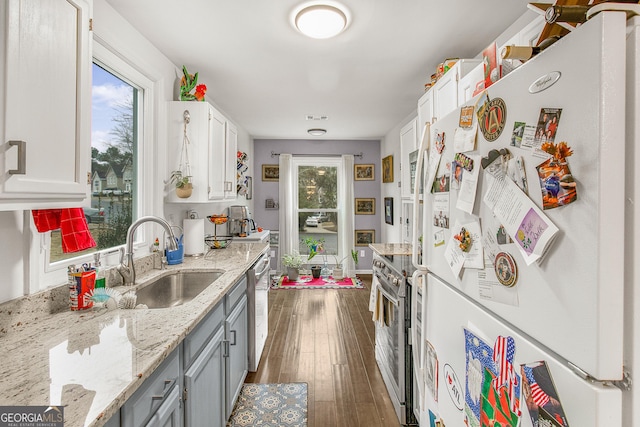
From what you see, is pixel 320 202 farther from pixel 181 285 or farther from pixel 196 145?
pixel 181 285

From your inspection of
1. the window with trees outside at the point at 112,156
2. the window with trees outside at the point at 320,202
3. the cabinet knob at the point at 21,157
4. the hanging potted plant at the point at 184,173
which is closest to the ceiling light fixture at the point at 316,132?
the window with trees outside at the point at 320,202

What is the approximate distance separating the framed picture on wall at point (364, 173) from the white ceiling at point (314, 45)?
84.3 inches

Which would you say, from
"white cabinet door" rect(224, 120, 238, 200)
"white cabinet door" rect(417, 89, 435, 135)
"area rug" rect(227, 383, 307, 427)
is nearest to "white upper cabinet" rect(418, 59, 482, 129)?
"white cabinet door" rect(417, 89, 435, 135)

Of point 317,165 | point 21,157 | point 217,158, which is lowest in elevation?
point 21,157

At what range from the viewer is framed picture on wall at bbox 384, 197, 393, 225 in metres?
5.06

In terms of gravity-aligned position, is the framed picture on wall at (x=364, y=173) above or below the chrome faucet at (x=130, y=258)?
above

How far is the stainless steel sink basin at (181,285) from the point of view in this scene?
198 centimetres

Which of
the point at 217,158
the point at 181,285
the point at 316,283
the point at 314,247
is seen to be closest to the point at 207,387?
the point at 181,285

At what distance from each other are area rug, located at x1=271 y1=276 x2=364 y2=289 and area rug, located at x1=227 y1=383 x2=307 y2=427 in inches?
103

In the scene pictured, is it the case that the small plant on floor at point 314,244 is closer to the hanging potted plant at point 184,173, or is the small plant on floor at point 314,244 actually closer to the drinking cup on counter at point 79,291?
the hanging potted plant at point 184,173

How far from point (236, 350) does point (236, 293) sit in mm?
390

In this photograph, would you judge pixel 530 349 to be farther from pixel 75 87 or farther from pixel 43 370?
pixel 75 87

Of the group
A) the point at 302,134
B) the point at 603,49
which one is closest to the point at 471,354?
the point at 603,49

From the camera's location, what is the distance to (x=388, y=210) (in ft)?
17.1
